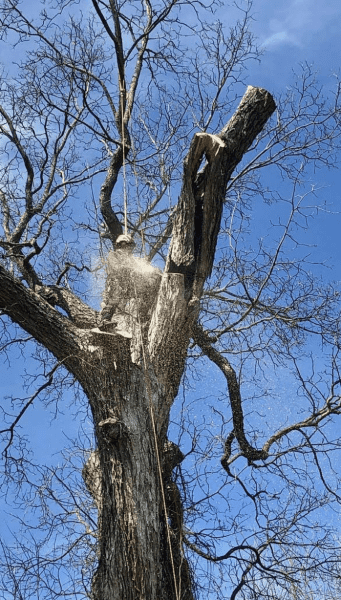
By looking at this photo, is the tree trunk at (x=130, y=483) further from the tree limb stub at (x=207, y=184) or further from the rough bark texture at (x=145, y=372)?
the tree limb stub at (x=207, y=184)

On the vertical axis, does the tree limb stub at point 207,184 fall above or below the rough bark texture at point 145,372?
above

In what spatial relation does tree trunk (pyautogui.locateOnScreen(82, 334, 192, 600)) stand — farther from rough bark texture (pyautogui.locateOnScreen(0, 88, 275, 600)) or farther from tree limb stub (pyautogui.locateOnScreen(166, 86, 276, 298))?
tree limb stub (pyautogui.locateOnScreen(166, 86, 276, 298))

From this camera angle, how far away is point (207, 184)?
4965 millimetres

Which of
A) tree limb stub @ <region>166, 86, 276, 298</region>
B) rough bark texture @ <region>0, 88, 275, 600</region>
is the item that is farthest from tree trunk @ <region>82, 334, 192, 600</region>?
tree limb stub @ <region>166, 86, 276, 298</region>

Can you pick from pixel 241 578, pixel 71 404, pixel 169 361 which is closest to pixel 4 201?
pixel 71 404

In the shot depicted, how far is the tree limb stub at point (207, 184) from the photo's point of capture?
495cm

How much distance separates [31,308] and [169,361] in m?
1.00

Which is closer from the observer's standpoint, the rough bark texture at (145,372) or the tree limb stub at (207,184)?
the rough bark texture at (145,372)

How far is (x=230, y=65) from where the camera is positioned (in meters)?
6.64

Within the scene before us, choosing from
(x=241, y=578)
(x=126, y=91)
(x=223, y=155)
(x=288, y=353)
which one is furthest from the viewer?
(x=126, y=91)

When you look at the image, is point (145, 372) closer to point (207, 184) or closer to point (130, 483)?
point (130, 483)

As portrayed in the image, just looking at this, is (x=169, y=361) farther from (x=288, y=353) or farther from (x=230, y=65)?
(x=230, y=65)

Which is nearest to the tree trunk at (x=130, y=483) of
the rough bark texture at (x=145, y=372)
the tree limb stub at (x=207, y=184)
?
the rough bark texture at (x=145, y=372)

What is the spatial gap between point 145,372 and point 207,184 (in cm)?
144
